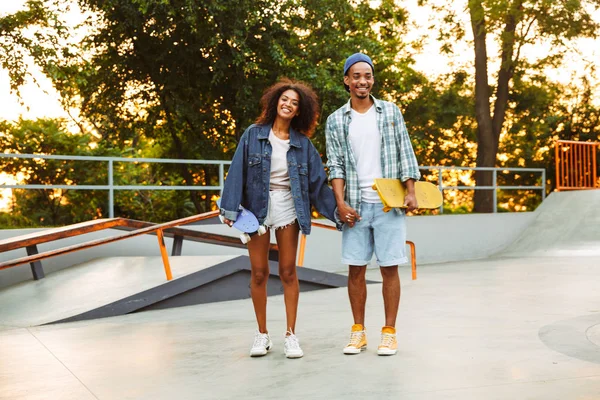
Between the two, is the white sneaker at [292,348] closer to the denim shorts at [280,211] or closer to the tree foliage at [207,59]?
the denim shorts at [280,211]

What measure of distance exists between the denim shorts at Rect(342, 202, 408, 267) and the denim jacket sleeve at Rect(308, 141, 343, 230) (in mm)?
154

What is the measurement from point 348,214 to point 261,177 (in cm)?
64

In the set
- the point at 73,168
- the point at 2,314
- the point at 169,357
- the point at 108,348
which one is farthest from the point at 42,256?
the point at 73,168

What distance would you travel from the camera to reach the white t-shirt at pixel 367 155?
16.4 ft

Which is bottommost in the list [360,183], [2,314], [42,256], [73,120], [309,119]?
[2,314]

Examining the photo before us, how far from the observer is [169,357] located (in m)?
5.12

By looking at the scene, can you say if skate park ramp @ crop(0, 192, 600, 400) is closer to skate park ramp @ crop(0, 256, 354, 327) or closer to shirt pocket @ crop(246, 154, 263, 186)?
skate park ramp @ crop(0, 256, 354, 327)

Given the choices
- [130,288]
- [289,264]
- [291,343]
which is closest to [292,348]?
[291,343]

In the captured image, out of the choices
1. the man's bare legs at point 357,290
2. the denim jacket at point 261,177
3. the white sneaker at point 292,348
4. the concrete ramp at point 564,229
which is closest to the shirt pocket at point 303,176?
the denim jacket at point 261,177

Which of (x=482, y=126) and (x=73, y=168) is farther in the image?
(x=482, y=126)

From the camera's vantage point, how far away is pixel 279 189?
5.06m

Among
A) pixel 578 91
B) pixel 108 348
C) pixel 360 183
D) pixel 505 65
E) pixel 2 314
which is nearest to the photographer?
pixel 360 183

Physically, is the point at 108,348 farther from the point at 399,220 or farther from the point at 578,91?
the point at 578,91

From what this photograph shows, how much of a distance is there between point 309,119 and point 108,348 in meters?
2.30
